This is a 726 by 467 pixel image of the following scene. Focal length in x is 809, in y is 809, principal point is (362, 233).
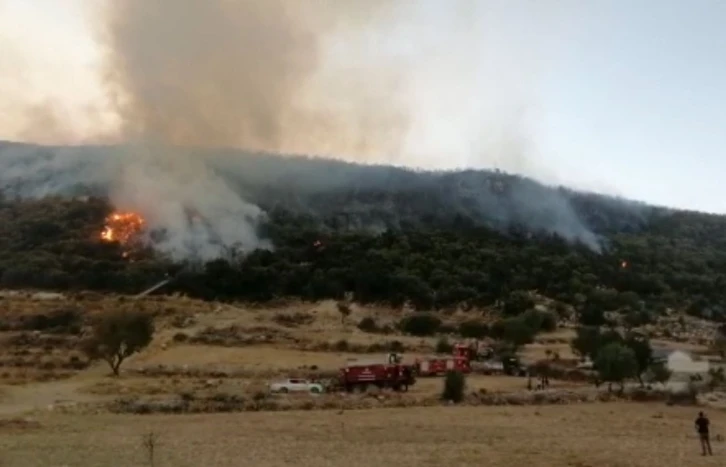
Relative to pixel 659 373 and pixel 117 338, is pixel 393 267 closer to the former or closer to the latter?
pixel 117 338

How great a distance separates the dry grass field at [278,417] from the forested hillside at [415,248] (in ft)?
71.3

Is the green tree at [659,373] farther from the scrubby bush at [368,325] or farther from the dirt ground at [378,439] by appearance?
the scrubby bush at [368,325]

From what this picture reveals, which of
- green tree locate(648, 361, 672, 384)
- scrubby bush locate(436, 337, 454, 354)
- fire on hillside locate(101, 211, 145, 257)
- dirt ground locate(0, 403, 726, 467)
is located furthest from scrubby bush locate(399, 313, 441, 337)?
fire on hillside locate(101, 211, 145, 257)

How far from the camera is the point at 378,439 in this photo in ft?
89.2

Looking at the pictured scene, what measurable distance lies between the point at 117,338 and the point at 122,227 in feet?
225

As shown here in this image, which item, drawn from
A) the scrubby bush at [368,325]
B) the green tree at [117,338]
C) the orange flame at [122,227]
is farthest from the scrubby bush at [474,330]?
the orange flame at [122,227]

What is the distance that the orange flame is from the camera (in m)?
112

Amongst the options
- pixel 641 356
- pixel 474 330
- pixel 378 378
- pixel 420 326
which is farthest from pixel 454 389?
pixel 420 326

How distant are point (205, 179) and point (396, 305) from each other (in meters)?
59.6

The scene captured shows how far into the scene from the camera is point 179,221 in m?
118

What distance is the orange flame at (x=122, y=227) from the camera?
111688mm

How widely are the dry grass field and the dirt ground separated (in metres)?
0.07

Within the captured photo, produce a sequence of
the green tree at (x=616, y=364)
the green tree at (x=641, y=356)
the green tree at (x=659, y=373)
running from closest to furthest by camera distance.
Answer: the green tree at (x=616, y=364) → the green tree at (x=659, y=373) → the green tree at (x=641, y=356)

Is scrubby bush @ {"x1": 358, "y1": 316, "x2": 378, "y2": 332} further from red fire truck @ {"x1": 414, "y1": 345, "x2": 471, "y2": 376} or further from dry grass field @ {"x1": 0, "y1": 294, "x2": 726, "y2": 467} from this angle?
red fire truck @ {"x1": 414, "y1": 345, "x2": 471, "y2": 376}
